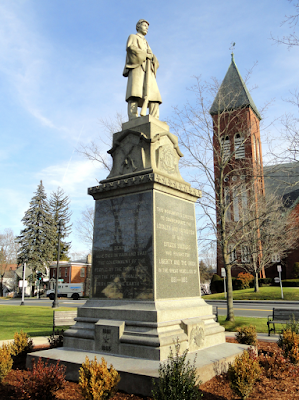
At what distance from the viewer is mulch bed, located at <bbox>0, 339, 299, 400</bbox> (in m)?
4.91

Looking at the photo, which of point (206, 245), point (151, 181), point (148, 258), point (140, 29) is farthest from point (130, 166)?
point (206, 245)

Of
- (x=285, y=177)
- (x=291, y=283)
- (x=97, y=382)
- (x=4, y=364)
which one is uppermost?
(x=285, y=177)

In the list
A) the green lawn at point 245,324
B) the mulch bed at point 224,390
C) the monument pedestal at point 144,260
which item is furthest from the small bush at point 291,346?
the green lawn at point 245,324

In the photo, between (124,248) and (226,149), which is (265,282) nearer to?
(226,149)

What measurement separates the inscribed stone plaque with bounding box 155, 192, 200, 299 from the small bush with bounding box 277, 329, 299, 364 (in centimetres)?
205

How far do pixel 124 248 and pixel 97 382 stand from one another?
3179 millimetres

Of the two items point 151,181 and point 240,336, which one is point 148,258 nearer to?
point 151,181

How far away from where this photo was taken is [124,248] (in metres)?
7.27

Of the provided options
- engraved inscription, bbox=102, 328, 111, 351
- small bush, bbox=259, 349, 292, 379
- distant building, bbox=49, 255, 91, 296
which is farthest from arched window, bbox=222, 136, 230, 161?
distant building, bbox=49, 255, 91, 296

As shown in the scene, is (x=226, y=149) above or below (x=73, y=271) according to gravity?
above

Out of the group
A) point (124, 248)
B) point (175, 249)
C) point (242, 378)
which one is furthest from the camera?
point (175, 249)

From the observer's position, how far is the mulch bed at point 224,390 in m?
4.91

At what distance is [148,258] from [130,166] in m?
2.40

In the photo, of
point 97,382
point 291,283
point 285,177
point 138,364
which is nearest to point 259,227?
point 138,364
